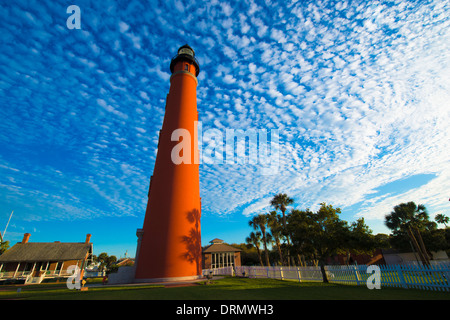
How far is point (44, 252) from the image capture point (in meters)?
28.1

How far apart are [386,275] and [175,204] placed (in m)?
14.9

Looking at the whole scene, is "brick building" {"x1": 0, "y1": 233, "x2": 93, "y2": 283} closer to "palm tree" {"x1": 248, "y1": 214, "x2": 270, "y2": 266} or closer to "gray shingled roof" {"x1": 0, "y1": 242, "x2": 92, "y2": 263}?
"gray shingled roof" {"x1": 0, "y1": 242, "x2": 92, "y2": 263}

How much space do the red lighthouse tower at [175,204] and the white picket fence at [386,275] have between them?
8208mm

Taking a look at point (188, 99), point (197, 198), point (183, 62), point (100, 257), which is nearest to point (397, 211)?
point (197, 198)

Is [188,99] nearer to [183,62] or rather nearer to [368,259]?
[183,62]

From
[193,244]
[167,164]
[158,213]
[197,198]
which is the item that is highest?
[167,164]

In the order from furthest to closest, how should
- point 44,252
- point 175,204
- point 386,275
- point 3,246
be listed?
1. point 3,246
2. point 44,252
3. point 175,204
4. point 386,275

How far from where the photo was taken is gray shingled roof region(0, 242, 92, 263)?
2611 centimetres

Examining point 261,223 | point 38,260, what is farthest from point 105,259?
point 261,223

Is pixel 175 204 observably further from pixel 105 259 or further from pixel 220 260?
pixel 105 259

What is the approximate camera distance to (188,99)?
2117 cm

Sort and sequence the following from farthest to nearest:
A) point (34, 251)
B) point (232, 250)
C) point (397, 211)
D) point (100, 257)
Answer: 1. point (100, 257)
2. point (232, 250)
3. point (397, 211)
4. point (34, 251)
